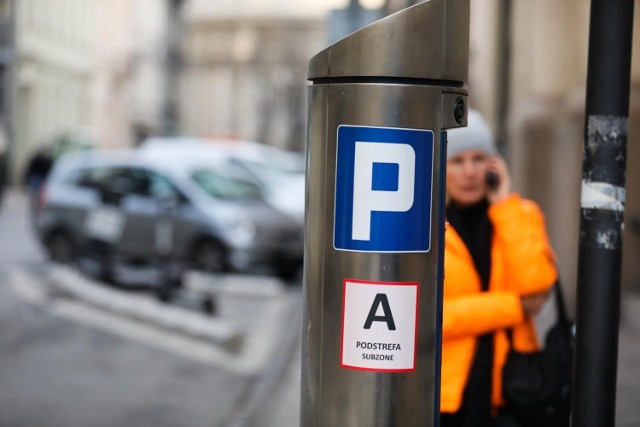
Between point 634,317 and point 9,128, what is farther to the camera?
point 9,128

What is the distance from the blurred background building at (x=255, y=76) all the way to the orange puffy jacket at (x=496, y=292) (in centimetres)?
680

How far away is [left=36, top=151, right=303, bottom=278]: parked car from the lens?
1466cm

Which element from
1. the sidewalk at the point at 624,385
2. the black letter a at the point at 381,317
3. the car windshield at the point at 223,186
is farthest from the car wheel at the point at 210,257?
the black letter a at the point at 381,317

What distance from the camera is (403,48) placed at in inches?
86.8

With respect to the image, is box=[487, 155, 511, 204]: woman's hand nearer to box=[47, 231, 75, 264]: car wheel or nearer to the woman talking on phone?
the woman talking on phone

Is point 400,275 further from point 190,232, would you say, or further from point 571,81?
point 190,232

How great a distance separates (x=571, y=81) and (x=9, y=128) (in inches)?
1183

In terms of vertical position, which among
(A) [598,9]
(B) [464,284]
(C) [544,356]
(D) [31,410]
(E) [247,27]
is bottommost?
(D) [31,410]

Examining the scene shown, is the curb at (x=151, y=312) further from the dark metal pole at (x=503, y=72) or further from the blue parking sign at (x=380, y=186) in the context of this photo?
the dark metal pole at (x=503, y=72)

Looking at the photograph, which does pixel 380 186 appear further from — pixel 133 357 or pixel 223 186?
pixel 223 186

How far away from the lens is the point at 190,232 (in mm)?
14781

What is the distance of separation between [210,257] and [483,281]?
1195 centimetres

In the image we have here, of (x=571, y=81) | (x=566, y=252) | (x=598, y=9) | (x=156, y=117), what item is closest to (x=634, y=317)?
(x=566, y=252)

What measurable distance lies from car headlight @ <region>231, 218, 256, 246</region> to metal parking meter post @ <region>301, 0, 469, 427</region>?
12.3 meters
